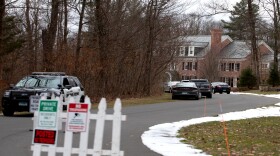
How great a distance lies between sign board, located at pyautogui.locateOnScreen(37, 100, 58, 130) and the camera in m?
8.06

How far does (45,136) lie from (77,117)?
604mm

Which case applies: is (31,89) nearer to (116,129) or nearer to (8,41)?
(8,41)

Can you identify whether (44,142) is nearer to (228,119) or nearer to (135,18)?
(228,119)

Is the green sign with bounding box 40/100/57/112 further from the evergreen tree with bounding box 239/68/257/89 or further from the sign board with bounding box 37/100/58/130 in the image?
the evergreen tree with bounding box 239/68/257/89

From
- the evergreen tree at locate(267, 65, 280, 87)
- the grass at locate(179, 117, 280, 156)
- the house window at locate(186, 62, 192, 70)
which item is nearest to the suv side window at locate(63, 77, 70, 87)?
the grass at locate(179, 117, 280, 156)

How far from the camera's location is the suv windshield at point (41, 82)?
20.3 m

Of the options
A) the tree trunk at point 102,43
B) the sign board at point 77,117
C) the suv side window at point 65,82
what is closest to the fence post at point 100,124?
the sign board at point 77,117

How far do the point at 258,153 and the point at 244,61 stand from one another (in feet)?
245

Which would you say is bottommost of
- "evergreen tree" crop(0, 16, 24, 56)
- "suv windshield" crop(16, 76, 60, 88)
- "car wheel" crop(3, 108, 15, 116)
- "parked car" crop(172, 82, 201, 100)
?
"car wheel" crop(3, 108, 15, 116)

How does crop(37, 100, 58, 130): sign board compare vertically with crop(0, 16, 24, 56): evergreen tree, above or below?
below

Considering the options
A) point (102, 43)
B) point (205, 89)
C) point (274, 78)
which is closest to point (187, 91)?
point (205, 89)

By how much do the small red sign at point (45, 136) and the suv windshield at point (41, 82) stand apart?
40.0 ft

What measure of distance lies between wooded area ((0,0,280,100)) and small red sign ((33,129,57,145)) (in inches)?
726

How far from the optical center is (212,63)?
77875mm
